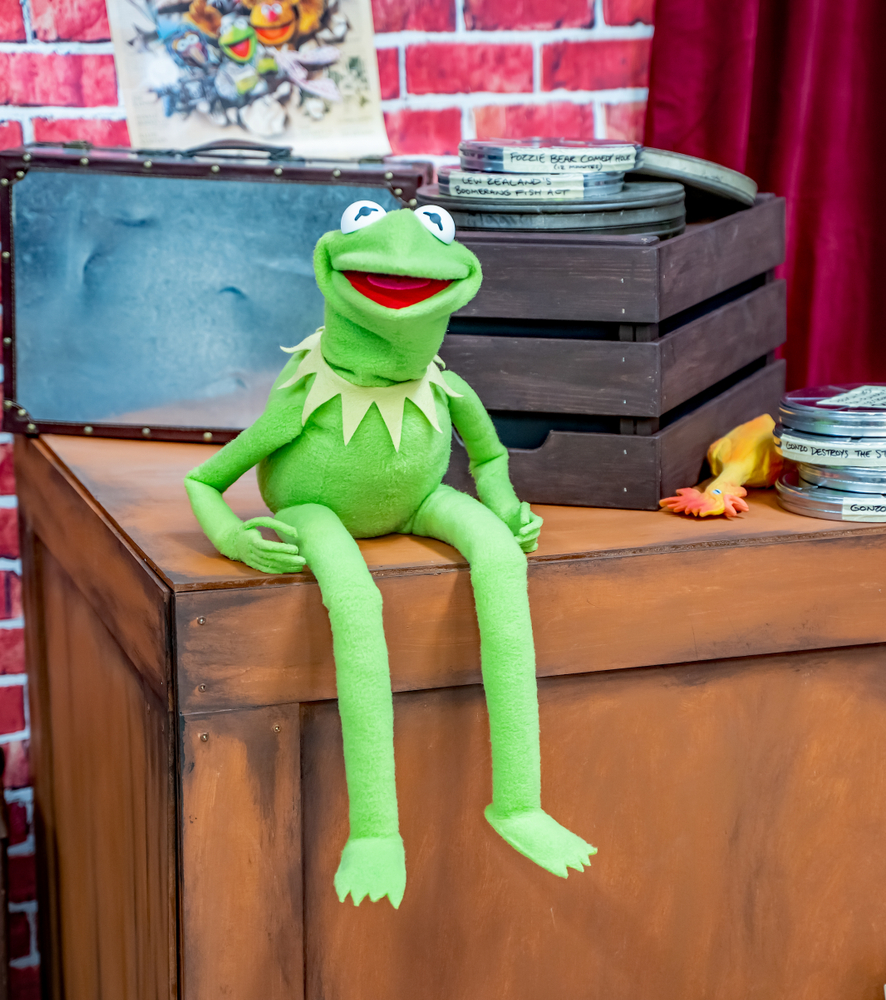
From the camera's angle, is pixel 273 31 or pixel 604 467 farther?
pixel 273 31

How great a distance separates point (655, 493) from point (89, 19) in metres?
0.89

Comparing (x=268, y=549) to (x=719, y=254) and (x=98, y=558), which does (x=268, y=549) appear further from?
(x=719, y=254)

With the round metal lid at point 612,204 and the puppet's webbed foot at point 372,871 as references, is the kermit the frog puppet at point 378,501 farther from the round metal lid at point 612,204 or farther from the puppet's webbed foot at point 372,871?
the round metal lid at point 612,204

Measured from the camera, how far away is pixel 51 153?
4.26ft

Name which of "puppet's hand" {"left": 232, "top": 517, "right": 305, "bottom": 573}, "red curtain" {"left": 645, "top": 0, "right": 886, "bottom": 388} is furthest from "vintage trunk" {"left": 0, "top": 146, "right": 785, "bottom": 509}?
"puppet's hand" {"left": 232, "top": 517, "right": 305, "bottom": 573}

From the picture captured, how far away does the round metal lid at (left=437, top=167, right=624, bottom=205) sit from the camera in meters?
1.08

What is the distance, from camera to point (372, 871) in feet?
2.64

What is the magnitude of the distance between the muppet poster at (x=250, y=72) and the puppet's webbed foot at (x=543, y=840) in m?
0.91

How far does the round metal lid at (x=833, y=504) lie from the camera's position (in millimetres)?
1035

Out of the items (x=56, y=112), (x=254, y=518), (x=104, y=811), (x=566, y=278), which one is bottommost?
(x=104, y=811)

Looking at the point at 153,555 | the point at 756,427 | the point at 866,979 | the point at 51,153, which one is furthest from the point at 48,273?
the point at 866,979

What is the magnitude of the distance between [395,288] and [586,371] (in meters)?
0.30

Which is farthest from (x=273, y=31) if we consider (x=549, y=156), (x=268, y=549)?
(x=268, y=549)

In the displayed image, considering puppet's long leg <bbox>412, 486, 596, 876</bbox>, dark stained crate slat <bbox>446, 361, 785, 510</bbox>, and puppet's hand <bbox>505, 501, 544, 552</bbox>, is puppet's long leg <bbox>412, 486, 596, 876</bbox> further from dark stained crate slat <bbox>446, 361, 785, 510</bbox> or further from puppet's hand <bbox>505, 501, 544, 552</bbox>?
dark stained crate slat <bbox>446, 361, 785, 510</bbox>
